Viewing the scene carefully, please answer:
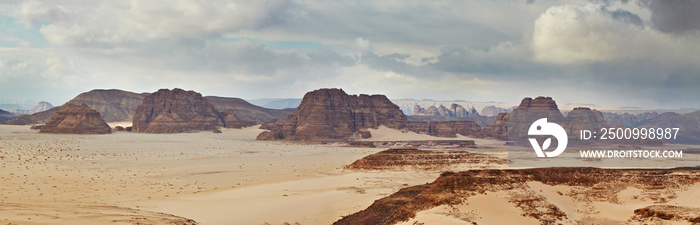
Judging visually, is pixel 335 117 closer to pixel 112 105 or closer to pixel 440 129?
pixel 440 129

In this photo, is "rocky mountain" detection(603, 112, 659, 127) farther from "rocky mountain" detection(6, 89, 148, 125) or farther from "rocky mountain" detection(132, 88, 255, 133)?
"rocky mountain" detection(6, 89, 148, 125)

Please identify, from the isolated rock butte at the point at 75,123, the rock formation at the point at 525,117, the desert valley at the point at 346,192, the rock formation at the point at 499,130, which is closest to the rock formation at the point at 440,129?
the rock formation at the point at 499,130

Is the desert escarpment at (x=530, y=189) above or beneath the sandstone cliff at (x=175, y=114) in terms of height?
beneath

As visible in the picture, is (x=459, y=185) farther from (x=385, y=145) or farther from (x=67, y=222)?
(x=385, y=145)

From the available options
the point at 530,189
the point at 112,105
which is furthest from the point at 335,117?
the point at 112,105

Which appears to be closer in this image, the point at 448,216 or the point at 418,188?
the point at 448,216

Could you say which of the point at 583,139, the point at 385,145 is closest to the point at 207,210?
the point at 385,145

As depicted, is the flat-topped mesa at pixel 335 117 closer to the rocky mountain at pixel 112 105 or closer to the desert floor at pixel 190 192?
the desert floor at pixel 190 192

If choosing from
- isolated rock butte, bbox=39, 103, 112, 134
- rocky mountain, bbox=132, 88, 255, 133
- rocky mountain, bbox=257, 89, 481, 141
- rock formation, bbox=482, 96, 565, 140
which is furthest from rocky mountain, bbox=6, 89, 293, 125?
rock formation, bbox=482, 96, 565, 140
